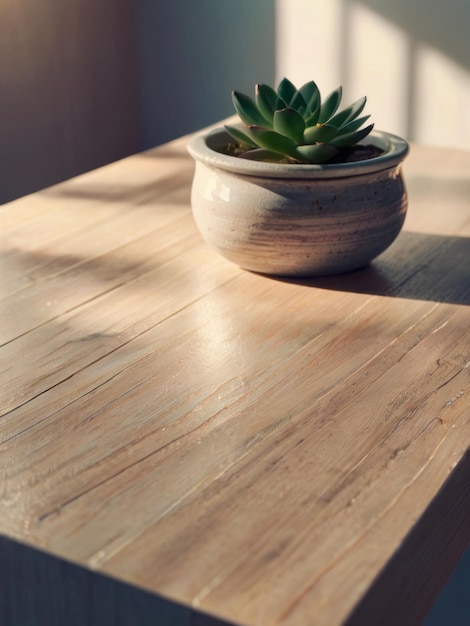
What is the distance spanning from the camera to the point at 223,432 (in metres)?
0.75

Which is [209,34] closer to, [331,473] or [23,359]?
[23,359]

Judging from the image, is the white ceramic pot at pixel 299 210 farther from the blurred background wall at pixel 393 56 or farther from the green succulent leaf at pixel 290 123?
the blurred background wall at pixel 393 56

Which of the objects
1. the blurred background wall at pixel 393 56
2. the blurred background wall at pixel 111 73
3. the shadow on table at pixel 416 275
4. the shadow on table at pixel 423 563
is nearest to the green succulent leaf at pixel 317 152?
the shadow on table at pixel 416 275

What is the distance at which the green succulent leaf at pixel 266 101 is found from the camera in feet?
3.33

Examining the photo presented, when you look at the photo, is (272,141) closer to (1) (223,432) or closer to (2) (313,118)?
(2) (313,118)

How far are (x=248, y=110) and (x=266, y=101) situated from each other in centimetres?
3

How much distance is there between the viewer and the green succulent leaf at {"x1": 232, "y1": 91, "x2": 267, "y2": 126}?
1.03 m

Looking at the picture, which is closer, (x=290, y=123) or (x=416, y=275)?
(x=290, y=123)

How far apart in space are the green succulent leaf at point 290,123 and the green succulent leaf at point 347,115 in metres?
0.07

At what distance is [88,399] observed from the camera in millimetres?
800

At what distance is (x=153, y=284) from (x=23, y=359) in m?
0.23

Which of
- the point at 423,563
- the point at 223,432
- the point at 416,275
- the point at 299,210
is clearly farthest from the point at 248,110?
the point at 423,563

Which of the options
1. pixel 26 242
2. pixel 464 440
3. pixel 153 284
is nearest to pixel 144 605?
pixel 464 440

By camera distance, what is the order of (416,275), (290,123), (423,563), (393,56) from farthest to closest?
(393,56) → (416,275) → (290,123) → (423,563)
